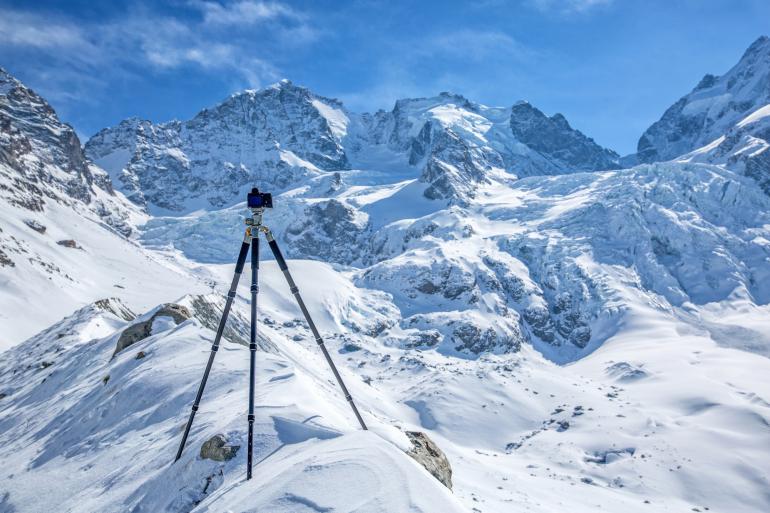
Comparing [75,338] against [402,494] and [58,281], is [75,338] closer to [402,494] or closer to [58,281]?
[402,494]

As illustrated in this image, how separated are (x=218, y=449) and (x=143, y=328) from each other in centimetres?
2343

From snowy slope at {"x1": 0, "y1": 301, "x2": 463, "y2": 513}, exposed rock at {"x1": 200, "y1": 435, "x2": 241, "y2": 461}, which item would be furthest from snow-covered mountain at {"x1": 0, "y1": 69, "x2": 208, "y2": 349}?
exposed rock at {"x1": 200, "y1": 435, "x2": 241, "y2": 461}

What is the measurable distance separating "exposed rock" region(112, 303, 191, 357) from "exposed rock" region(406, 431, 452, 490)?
2279 centimetres

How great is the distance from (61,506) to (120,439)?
3241 millimetres

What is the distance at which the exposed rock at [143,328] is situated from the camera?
34156 mm

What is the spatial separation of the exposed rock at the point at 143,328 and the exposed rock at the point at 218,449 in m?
22.0

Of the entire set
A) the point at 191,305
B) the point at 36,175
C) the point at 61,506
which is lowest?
the point at 61,506

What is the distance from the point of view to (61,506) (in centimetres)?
1722

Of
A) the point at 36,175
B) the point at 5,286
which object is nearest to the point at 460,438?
the point at 5,286

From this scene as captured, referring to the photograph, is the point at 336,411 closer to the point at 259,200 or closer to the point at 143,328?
the point at 259,200

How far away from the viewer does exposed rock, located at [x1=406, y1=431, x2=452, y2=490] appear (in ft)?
50.6

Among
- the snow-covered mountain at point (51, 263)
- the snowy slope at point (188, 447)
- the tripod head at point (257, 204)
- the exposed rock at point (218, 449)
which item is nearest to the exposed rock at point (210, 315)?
the snowy slope at point (188, 447)

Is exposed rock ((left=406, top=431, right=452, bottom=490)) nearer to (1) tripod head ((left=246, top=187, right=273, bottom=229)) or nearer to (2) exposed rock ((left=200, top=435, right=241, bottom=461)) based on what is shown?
(2) exposed rock ((left=200, top=435, right=241, bottom=461))

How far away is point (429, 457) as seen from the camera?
1622 centimetres
